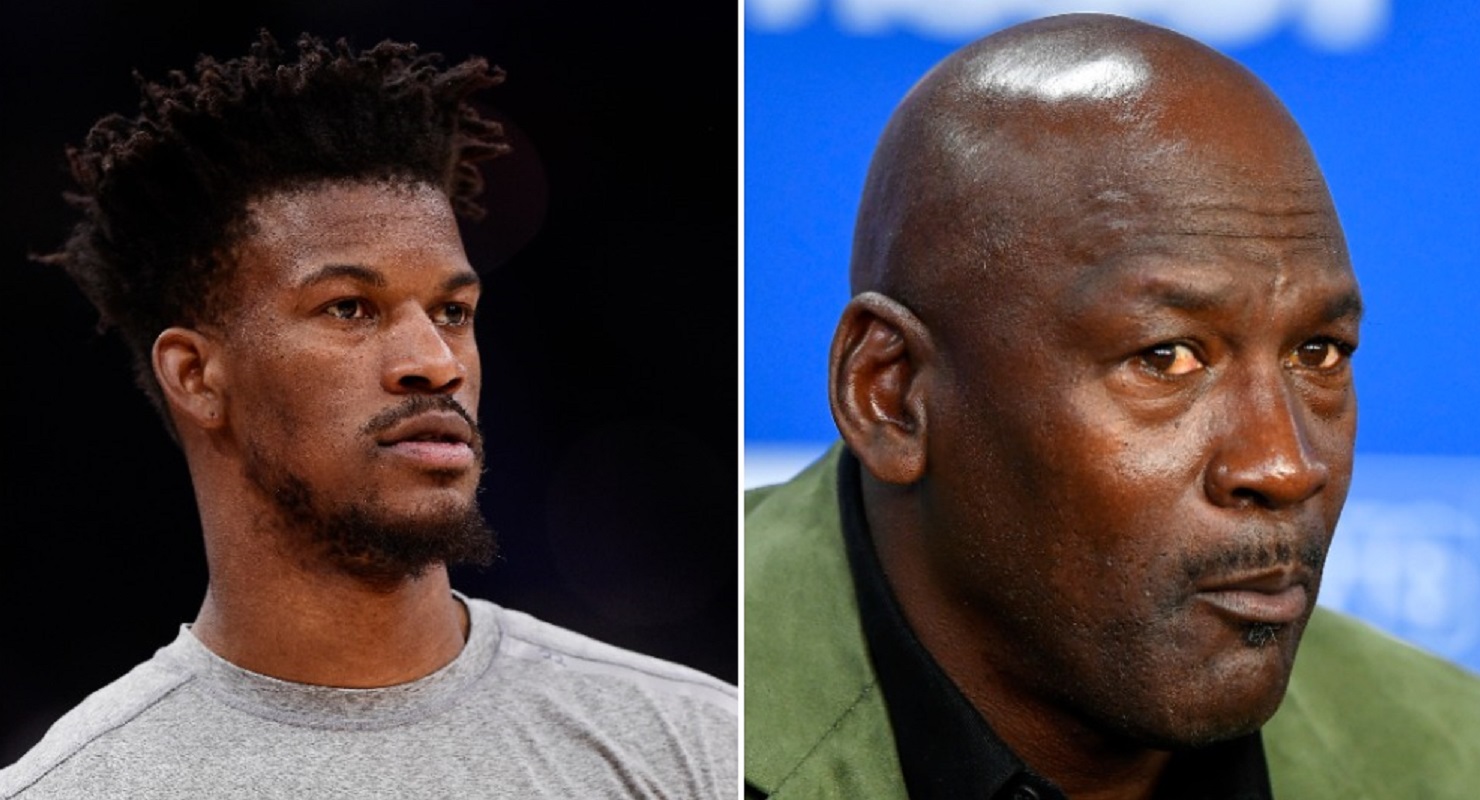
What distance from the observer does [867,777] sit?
2.19 metres

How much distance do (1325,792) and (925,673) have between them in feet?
2.03

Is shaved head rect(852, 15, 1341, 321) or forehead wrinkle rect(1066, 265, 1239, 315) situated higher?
shaved head rect(852, 15, 1341, 321)

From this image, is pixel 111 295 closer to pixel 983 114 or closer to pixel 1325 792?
pixel 983 114

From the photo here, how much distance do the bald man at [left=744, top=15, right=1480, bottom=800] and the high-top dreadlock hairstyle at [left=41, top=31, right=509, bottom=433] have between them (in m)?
0.67

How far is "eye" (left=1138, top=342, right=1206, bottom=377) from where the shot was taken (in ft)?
6.51

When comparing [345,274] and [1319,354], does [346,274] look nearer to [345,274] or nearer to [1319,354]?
[345,274]

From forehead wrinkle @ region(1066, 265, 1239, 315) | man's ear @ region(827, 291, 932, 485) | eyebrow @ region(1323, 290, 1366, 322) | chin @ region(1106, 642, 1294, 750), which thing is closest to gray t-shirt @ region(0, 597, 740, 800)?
man's ear @ region(827, 291, 932, 485)

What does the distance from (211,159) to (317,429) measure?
39 centimetres

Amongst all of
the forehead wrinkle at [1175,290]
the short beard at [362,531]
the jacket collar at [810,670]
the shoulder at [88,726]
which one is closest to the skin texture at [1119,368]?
the forehead wrinkle at [1175,290]

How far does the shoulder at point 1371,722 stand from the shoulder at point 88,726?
152cm

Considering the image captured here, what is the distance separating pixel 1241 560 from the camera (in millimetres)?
1968

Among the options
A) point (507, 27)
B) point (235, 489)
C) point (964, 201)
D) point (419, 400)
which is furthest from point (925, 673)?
point (507, 27)

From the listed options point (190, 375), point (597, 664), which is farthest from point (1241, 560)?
point (190, 375)

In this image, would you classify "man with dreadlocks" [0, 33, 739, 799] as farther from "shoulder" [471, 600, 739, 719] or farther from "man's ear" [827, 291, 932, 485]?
"man's ear" [827, 291, 932, 485]
